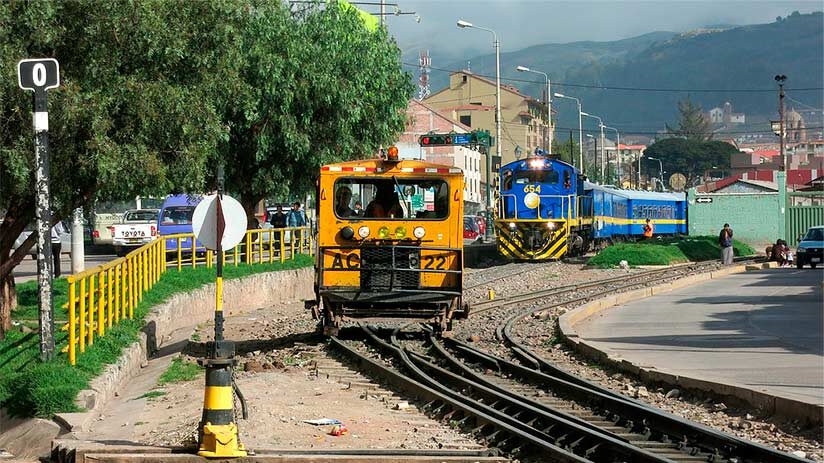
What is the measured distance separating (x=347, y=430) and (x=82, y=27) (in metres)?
7.97

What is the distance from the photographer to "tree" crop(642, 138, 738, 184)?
591ft

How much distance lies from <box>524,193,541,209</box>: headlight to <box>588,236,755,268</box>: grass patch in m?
2.87

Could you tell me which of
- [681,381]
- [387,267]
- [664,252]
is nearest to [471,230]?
[664,252]

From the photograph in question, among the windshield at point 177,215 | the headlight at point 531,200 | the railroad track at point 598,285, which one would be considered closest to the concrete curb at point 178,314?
the railroad track at point 598,285

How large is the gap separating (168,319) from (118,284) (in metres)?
3.65

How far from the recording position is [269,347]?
1916 cm

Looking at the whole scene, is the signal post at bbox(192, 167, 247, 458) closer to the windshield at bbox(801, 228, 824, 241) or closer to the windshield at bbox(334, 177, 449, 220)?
the windshield at bbox(334, 177, 449, 220)

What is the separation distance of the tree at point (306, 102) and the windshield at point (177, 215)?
187 inches

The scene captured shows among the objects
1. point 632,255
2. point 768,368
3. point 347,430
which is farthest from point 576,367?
point 632,255

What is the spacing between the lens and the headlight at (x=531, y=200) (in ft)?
143

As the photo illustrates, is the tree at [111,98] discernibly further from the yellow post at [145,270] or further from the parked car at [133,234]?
the parked car at [133,234]

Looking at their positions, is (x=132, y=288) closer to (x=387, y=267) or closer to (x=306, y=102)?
(x=387, y=267)

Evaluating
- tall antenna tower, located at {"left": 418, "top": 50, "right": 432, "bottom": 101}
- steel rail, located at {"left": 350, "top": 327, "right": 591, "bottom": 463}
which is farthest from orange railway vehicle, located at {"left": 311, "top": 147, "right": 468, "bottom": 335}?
tall antenna tower, located at {"left": 418, "top": 50, "right": 432, "bottom": 101}

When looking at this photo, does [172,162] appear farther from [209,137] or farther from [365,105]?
[365,105]
